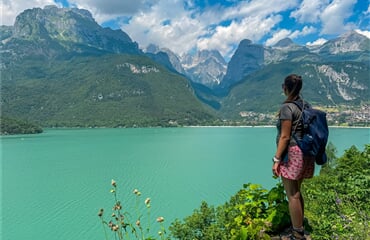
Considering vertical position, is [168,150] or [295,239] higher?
[168,150]

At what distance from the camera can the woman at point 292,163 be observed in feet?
9.18

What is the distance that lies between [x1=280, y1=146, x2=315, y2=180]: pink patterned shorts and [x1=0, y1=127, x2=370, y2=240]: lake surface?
64.1 ft

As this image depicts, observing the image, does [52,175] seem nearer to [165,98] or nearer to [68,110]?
[68,110]

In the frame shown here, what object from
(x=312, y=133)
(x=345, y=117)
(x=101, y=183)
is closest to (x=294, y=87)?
(x=312, y=133)

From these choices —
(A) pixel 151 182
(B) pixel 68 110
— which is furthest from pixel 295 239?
(B) pixel 68 110

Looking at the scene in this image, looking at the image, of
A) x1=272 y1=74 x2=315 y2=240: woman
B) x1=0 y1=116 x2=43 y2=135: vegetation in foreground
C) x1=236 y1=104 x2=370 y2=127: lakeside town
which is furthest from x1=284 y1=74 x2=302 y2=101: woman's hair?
x1=236 y1=104 x2=370 y2=127: lakeside town

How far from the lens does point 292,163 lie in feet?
9.25

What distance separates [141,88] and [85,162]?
485ft

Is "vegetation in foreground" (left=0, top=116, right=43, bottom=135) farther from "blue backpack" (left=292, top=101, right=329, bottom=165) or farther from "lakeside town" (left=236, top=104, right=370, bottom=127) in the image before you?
"blue backpack" (left=292, top=101, right=329, bottom=165)

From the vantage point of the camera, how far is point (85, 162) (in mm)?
51000

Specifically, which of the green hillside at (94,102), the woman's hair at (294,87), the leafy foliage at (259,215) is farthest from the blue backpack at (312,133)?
the green hillside at (94,102)

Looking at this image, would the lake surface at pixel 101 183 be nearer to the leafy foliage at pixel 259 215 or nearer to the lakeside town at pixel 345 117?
the leafy foliage at pixel 259 215

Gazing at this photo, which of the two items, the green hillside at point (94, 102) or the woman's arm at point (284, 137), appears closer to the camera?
the woman's arm at point (284, 137)

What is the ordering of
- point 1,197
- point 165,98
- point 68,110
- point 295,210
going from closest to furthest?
point 295,210, point 1,197, point 68,110, point 165,98
